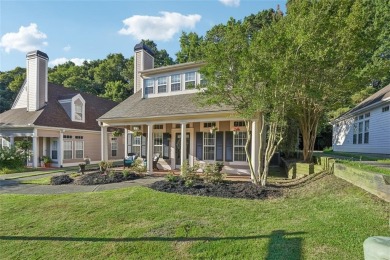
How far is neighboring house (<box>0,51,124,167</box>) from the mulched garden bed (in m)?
12.8

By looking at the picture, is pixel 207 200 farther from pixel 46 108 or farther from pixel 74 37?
pixel 46 108

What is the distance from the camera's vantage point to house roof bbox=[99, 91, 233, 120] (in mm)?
11676

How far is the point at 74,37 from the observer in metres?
11.1

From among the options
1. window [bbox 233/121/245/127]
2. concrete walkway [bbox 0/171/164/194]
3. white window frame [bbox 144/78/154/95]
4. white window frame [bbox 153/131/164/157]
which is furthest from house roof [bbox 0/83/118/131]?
window [bbox 233/121/245/127]

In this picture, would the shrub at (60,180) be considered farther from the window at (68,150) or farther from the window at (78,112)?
the window at (78,112)

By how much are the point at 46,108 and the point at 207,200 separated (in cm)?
1715

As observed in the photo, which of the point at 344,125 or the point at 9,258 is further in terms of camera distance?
the point at 344,125

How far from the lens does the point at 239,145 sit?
41.7ft

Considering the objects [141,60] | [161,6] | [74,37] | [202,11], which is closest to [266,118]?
[202,11]

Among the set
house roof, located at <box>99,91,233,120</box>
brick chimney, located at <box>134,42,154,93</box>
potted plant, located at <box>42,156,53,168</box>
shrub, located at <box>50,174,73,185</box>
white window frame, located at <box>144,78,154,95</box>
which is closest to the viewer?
shrub, located at <box>50,174,73,185</box>

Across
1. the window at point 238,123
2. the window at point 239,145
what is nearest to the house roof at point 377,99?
the window at point 238,123

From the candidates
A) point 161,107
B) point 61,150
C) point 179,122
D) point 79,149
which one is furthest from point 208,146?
point 79,149

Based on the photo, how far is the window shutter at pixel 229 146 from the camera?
42.3ft

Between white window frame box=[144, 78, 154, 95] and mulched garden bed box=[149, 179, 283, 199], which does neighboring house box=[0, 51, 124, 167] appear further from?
mulched garden bed box=[149, 179, 283, 199]
